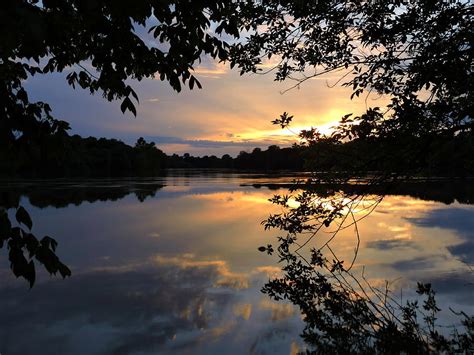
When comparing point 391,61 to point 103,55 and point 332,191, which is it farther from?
point 103,55

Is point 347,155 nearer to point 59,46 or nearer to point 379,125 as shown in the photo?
point 379,125

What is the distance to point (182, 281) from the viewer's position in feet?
→ 33.2

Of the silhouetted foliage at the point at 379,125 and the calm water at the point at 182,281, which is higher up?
the silhouetted foliage at the point at 379,125

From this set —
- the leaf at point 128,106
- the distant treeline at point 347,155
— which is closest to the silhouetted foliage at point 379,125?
the distant treeline at point 347,155

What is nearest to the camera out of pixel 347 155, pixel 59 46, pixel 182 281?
pixel 59 46

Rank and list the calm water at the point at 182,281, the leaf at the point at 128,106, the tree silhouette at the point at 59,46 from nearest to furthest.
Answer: the tree silhouette at the point at 59,46 < the leaf at the point at 128,106 < the calm water at the point at 182,281

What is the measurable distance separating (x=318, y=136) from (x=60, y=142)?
10.9 feet

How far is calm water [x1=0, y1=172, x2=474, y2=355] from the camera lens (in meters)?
6.80

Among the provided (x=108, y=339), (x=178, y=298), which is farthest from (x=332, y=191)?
(x=178, y=298)

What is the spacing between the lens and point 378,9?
5199 mm

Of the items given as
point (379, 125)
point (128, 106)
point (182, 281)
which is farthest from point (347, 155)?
point (182, 281)

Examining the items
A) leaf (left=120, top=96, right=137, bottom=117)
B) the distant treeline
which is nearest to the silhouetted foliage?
the distant treeline

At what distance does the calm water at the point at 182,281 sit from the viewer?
22.3ft

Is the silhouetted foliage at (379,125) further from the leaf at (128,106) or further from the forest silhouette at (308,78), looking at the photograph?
the leaf at (128,106)
